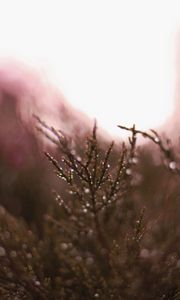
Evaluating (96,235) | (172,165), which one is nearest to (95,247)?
(96,235)

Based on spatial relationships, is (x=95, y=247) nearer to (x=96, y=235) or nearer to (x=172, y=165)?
(x=96, y=235)

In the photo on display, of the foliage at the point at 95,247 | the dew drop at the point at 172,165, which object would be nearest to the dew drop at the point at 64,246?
the foliage at the point at 95,247

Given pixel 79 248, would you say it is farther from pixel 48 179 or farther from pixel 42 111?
pixel 42 111

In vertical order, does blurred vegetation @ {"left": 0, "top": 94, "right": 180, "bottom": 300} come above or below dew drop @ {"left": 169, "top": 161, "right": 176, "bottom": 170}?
below

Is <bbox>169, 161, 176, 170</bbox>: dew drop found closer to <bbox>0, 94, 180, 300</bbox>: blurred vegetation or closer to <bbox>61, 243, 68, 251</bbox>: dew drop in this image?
<bbox>0, 94, 180, 300</bbox>: blurred vegetation

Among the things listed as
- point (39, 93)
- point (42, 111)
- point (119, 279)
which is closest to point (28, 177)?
point (42, 111)

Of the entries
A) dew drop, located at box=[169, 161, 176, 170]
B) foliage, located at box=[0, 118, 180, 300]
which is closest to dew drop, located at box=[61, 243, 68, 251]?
→ foliage, located at box=[0, 118, 180, 300]

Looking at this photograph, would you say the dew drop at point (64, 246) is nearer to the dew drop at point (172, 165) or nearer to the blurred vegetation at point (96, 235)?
the blurred vegetation at point (96, 235)
